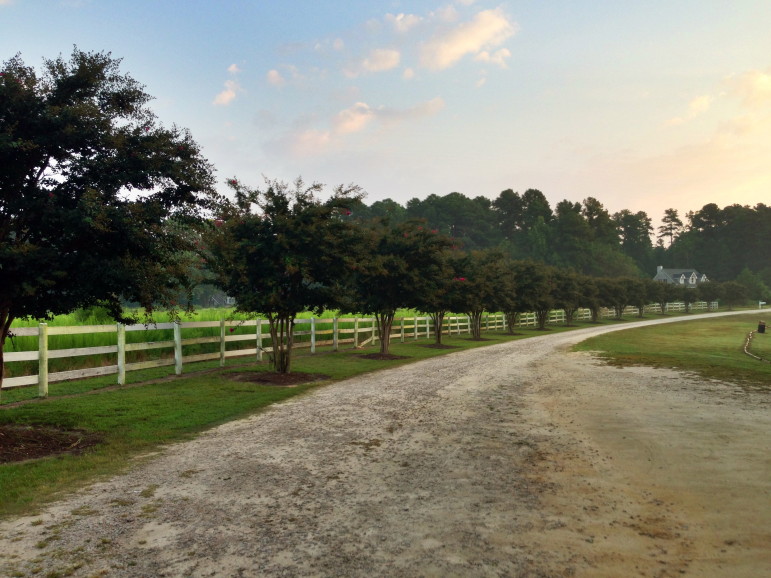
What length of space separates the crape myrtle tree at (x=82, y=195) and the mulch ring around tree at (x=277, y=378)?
5910 mm

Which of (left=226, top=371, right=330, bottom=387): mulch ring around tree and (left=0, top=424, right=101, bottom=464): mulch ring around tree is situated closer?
(left=0, top=424, right=101, bottom=464): mulch ring around tree

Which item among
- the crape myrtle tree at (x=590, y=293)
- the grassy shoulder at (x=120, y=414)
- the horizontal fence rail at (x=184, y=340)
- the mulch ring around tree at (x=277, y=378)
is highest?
the crape myrtle tree at (x=590, y=293)

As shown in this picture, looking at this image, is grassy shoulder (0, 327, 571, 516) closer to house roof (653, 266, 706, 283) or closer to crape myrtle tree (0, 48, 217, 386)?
crape myrtle tree (0, 48, 217, 386)

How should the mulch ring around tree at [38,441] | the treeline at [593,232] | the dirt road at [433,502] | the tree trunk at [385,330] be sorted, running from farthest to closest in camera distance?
1. the treeline at [593,232]
2. the tree trunk at [385,330]
3. the mulch ring around tree at [38,441]
4. the dirt road at [433,502]

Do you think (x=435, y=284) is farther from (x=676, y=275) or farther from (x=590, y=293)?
(x=676, y=275)

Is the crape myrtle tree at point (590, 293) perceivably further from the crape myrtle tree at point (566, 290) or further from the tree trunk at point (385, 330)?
the tree trunk at point (385, 330)

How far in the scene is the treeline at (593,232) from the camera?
11708 cm

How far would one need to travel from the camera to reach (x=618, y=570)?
342 centimetres

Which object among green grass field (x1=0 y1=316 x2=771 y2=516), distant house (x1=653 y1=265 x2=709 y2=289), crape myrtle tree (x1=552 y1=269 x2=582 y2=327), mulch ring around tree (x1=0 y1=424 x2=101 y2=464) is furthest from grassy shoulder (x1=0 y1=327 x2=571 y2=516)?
distant house (x1=653 y1=265 x2=709 y2=289)

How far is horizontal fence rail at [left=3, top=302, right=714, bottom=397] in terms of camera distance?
10.9 meters

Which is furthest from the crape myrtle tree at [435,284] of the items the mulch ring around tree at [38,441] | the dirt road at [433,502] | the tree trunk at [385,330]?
the mulch ring around tree at [38,441]

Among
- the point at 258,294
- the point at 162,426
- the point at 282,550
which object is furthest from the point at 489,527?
the point at 258,294

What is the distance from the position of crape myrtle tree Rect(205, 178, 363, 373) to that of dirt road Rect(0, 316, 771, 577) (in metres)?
5.21

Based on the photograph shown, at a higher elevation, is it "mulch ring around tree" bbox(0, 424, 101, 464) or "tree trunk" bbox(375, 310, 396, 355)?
"tree trunk" bbox(375, 310, 396, 355)
